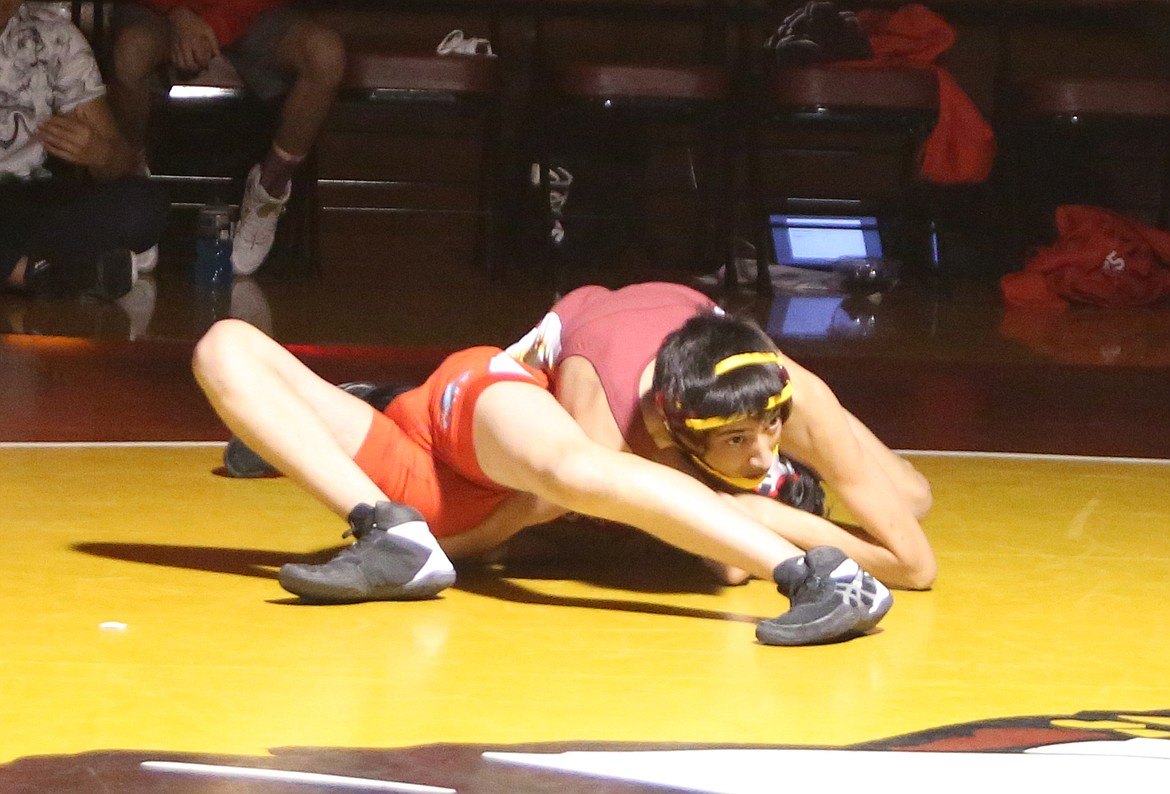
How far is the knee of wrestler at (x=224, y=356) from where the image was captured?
2359mm

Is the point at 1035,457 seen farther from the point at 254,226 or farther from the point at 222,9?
the point at 222,9

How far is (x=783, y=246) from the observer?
6.26 metres

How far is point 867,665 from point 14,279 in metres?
3.66

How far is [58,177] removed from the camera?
A: 504 cm

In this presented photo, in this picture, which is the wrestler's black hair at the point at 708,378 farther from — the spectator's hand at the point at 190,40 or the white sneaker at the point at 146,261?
the white sneaker at the point at 146,261

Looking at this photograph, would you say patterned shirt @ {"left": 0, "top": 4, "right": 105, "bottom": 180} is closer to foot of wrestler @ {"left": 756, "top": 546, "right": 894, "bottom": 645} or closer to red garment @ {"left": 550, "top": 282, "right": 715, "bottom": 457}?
red garment @ {"left": 550, "top": 282, "right": 715, "bottom": 457}

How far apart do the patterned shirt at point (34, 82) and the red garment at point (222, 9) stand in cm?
47

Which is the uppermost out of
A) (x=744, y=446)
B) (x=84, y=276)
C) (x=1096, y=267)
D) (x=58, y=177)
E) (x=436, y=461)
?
(x=744, y=446)

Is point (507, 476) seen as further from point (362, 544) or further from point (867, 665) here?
point (867, 665)

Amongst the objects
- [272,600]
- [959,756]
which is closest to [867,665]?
[959,756]

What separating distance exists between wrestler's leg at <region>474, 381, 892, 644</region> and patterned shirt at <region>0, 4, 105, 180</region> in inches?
127

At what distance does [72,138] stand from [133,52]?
546 millimetres

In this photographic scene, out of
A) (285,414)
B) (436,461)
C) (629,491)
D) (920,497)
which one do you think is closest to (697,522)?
(629,491)

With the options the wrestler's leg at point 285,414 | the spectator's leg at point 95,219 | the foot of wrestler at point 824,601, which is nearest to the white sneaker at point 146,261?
the spectator's leg at point 95,219
